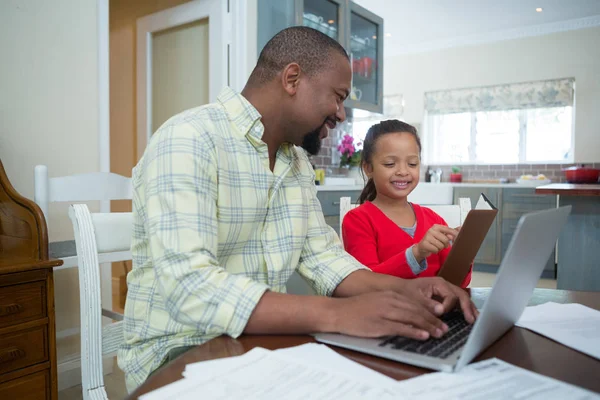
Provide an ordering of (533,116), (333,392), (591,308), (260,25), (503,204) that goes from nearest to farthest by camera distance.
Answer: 1. (333,392)
2. (591,308)
3. (260,25)
4. (503,204)
5. (533,116)

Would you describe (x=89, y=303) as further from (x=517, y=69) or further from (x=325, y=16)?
(x=517, y=69)

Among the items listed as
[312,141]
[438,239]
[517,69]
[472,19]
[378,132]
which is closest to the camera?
[312,141]

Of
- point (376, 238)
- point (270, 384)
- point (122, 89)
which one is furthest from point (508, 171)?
point (270, 384)

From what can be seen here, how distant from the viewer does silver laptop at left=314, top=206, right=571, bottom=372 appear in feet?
1.90

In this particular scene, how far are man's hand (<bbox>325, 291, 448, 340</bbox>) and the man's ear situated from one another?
0.49m

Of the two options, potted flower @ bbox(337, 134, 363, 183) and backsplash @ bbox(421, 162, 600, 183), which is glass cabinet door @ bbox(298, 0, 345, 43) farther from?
backsplash @ bbox(421, 162, 600, 183)

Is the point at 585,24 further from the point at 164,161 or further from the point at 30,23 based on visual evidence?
the point at 164,161

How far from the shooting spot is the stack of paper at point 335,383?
51 centimetres

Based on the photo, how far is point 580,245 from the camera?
2.93 m

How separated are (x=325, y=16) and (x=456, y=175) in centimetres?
314

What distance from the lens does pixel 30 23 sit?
2.11m

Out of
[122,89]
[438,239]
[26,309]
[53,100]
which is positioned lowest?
[26,309]

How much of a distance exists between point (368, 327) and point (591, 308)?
0.53m

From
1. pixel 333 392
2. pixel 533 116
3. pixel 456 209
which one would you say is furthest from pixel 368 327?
pixel 533 116
